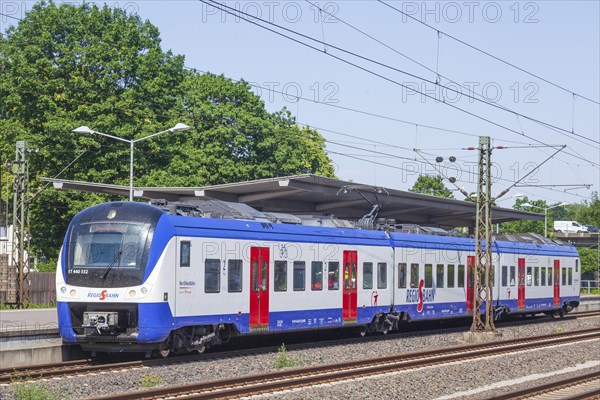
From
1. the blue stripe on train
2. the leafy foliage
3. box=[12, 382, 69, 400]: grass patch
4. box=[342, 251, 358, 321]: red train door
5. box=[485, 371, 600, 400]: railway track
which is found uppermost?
the leafy foliage

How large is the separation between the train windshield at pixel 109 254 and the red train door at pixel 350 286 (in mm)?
7949

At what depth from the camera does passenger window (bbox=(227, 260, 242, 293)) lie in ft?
73.5

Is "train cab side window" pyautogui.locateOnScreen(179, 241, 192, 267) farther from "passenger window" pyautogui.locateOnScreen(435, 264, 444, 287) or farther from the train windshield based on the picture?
"passenger window" pyautogui.locateOnScreen(435, 264, 444, 287)

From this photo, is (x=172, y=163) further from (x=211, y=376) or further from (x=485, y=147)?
(x=211, y=376)

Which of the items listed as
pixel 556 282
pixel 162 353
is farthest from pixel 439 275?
pixel 162 353

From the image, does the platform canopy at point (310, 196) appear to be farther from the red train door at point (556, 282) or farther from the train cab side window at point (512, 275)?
the red train door at point (556, 282)

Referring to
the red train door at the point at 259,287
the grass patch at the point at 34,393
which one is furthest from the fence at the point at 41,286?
the grass patch at the point at 34,393

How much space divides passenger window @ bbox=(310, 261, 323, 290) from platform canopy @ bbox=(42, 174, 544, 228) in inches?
195

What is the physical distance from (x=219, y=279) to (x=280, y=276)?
2.46 metres

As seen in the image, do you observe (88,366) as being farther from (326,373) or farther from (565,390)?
(565,390)

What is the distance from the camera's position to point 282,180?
30.8 metres

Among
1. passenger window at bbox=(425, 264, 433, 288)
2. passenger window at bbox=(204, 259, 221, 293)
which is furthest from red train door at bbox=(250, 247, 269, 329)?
passenger window at bbox=(425, 264, 433, 288)

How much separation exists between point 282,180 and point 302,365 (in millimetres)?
10528

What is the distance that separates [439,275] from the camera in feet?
105
